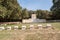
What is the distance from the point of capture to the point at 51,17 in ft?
176

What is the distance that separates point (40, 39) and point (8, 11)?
2272 cm

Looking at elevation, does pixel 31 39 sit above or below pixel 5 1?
below

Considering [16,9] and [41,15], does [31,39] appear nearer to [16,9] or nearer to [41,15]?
[16,9]

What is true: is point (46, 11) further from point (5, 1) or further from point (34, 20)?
point (5, 1)

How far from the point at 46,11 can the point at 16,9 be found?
80.1 feet

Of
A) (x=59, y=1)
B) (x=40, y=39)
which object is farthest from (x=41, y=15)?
(x=40, y=39)

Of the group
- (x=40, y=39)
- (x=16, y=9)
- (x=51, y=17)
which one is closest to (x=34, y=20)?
(x=51, y=17)

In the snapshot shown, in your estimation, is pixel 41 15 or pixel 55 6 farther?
pixel 41 15

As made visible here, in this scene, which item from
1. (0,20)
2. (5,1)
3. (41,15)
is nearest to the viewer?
(5,1)

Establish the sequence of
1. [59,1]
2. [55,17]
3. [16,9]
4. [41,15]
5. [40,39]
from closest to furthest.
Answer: [40,39] → [16,9] → [59,1] → [55,17] → [41,15]

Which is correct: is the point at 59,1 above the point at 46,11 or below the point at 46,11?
above

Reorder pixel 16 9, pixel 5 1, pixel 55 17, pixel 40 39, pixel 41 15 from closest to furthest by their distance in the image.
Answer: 1. pixel 40 39
2. pixel 5 1
3. pixel 16 9
4. pixel 55 17
5. pixel 41 15

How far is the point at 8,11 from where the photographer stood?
112ft

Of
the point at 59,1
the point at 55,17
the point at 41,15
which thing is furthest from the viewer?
the point at 41,15
